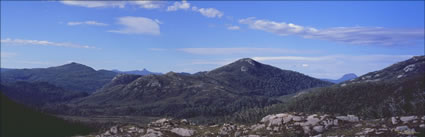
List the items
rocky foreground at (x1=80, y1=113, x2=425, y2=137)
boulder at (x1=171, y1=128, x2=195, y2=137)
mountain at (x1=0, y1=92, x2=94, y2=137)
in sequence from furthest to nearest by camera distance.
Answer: boulder at (x1=171, y1=128, x2=195, y2=137), rocky foreground at (x1=80, y1=113, x2=425, y2=137), mountain at (x1=0, y1=92, x2=94, y2=137)

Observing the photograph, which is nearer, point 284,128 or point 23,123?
point 23,123

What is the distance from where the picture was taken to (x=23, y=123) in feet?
41.7

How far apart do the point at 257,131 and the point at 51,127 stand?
227 ft

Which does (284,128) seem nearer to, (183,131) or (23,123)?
(183,131)

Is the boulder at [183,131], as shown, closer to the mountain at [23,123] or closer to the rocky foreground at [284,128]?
the rocky foreground at [284,128]

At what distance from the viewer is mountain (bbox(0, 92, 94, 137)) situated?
1085 cm

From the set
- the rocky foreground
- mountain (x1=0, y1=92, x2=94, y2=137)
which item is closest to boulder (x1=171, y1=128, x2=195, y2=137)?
the rocky foreground

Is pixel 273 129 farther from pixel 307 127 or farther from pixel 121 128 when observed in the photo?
pixel 121 128

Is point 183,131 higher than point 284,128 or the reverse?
the reverse

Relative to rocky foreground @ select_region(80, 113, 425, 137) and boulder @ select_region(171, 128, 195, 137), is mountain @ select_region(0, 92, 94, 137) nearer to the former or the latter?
rocky foreground @ select_region(80, 113, 425, 137)

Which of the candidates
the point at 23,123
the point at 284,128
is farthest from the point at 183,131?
the point at 23,123

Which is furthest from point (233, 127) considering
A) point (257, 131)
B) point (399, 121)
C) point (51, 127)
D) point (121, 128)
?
point (51, 127)

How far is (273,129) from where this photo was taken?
79.4 m

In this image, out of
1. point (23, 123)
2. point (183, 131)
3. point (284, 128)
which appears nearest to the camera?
point (23, 123)
